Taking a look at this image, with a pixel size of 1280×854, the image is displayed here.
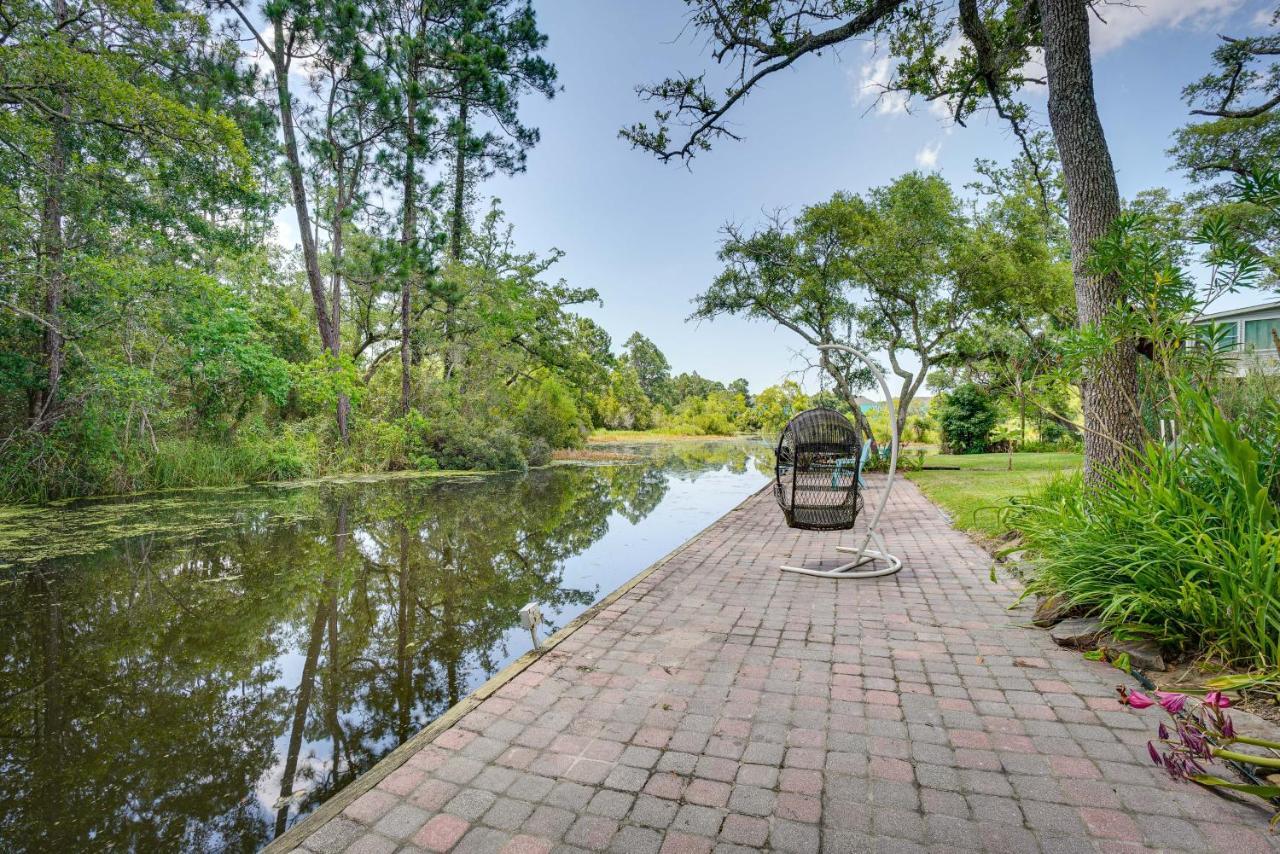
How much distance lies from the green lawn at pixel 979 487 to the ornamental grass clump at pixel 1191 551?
217cm

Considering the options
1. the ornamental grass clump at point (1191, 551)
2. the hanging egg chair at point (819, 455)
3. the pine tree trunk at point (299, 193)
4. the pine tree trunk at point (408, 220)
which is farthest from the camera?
the pine tree trunk at point (408, 220)

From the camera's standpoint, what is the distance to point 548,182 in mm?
18797

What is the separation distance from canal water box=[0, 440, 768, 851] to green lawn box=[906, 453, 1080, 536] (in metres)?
3.26

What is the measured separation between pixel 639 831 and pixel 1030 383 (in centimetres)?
354

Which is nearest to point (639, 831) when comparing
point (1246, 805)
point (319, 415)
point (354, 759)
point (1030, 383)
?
point (354, 759)

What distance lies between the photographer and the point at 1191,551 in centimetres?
250

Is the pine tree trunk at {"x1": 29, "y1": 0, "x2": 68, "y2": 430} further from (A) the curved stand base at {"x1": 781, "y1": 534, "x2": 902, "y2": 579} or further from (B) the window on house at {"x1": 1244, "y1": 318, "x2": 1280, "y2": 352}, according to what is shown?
(B) the window on house at {"x1": 1244, "y1": 318, "x2": 1280, "y2": 352}

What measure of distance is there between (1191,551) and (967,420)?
1784cm

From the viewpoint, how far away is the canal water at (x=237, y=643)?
198 cm

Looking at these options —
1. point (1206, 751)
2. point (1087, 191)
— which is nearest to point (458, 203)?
point (1087, 191)

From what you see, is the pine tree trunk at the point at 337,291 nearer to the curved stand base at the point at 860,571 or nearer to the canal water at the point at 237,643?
the canal water at the point at 237,643

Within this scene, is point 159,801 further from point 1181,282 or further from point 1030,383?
point 1181,282

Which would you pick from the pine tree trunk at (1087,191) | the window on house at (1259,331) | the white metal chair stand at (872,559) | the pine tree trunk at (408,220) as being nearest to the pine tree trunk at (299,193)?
the pine tree trunk at (408,220)

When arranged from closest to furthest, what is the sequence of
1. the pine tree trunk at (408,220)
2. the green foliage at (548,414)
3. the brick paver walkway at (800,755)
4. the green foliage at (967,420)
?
the brick paver walkway at (800,755)
the pine tree trunk at (408,220)
the green foliage at (548,414)
the green foliage at (967,420)
